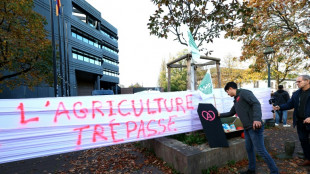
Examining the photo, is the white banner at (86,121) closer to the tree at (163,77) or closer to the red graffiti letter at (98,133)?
the red graffiti letter at (98,133)

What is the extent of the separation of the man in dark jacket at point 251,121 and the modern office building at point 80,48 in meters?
22.3

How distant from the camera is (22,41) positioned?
10.3 metres

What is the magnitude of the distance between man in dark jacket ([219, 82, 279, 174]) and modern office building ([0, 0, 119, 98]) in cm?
2232

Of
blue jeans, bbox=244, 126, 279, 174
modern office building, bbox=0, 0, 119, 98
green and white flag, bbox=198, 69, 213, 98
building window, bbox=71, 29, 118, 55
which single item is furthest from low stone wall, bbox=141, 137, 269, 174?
building window, bbox=71, 29, 118, 55

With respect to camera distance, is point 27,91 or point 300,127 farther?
point 27,91

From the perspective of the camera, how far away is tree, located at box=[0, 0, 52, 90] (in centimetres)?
997

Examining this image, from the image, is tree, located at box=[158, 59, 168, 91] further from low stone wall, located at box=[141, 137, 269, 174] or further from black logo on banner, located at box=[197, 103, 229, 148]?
low stone wall, located at box=[141, 137, 269, 174]

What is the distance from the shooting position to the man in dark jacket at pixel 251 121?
9.23 feet

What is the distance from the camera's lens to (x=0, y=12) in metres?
9.92

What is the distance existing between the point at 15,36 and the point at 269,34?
633 inches

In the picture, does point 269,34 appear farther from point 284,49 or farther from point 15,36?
point 15,36

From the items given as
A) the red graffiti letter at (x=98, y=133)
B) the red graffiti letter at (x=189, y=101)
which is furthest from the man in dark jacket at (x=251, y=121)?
the red graffiti letter at (x=98, y=133)

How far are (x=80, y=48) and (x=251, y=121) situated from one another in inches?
1281

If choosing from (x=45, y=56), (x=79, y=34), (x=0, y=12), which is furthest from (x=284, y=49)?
(x=79, y=34)
